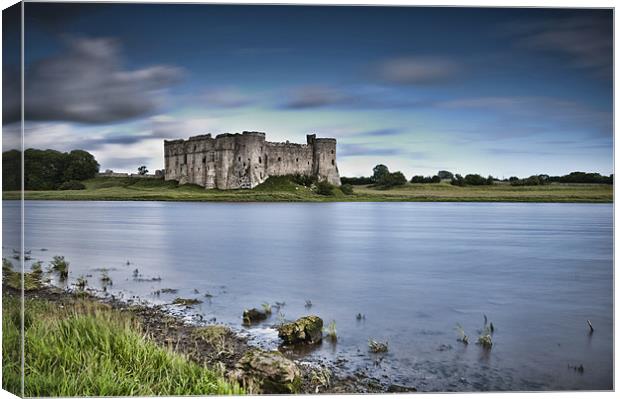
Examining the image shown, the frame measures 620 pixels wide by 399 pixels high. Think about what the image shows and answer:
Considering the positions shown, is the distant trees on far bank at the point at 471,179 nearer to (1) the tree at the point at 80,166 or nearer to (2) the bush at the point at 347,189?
(2) the bush at the point at 347,189

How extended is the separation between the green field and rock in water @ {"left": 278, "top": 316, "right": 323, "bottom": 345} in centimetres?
225

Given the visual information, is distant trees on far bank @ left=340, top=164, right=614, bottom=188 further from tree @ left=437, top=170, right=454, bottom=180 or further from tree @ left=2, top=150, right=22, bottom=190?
tree @ left=2, top=150, right=22, bottom=190

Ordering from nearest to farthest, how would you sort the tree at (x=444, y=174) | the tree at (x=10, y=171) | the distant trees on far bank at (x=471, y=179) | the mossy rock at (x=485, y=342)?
the tree at (x=10, y=171), the mossy rock at (x=485, y=342), the distant trees on far bank at (x=471, y=179), the tree at (x=444, y=174)

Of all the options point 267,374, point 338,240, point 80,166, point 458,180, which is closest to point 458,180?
→ point 458,180

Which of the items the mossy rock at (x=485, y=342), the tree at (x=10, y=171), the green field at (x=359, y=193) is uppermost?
the tree at (x=10, y=171)

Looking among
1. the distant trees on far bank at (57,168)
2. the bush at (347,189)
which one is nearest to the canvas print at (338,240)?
the distant trees on far bank at (57,168)

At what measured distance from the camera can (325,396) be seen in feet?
12.4

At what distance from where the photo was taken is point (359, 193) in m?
11.5

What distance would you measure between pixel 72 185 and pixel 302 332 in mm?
14626

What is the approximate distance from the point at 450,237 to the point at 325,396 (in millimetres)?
11477

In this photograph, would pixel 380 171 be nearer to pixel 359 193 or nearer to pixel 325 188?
pixel 359 193

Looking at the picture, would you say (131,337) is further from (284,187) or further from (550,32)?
(284,187)

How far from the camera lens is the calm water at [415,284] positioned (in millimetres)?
4734

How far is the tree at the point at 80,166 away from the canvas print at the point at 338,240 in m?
0.21
